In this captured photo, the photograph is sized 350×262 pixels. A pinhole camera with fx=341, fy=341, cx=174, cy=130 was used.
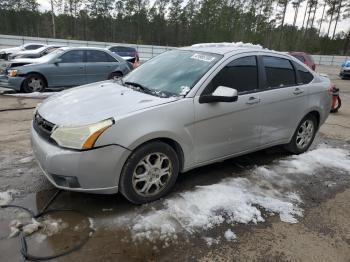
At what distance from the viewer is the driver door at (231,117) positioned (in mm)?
3867

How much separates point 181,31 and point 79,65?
56570mm

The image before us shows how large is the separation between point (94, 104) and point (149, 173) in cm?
93

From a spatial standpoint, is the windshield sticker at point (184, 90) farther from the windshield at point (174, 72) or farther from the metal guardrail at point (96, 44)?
the metal guardrail at point (96, 44)

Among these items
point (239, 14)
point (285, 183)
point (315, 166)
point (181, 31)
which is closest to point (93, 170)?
point (285, 183)

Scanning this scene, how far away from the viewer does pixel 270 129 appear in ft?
15.5

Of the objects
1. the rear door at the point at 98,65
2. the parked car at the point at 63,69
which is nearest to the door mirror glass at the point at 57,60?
the parked car at the point at 63,69

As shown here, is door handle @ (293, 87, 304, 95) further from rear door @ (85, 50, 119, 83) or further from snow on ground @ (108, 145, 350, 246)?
rear door @ (85, 50, 119, 83)

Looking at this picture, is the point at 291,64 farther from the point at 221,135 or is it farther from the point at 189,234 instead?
the point at 189,234

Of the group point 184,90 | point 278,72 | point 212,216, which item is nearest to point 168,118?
point 184,90

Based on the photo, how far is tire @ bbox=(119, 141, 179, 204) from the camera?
3.35 meters

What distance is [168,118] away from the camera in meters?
3.50

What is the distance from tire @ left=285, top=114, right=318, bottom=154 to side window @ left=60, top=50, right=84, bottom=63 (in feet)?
25.0

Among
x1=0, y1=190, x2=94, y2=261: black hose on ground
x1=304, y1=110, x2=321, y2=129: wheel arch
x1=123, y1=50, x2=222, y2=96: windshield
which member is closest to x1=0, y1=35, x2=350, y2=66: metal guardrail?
x1=304, y1=110, x2=321, y2=129: wheel arch

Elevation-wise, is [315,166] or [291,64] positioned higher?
[291,64]
